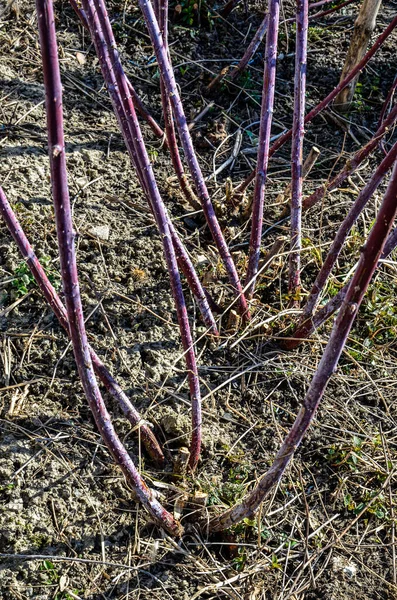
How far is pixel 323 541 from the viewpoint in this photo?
5.93ft

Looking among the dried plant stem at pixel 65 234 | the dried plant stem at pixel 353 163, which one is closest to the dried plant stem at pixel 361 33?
the dried plant stem at pixel 353 163

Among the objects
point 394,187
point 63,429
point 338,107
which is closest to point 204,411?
point 63,429

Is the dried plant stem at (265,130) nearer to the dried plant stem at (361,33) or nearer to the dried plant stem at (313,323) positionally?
the dried plant stem at (313,323)

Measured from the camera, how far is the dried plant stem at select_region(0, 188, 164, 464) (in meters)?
1.35

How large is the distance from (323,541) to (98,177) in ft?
4.92

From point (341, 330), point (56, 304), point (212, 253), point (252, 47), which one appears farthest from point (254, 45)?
point (341, 330)

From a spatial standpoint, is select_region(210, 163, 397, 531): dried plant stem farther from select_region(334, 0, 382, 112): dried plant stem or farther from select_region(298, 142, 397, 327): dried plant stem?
select_region(334, 0, 382, 112): dried plant stem

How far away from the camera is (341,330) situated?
1.18 meters

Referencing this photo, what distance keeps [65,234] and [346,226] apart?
3.03 feet

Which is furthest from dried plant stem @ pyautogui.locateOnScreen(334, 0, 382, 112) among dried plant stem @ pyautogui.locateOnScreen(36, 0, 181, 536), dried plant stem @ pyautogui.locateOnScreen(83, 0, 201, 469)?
dried plant stem @ pyautogui.locateOnScreen(36, 0, 181, 536)

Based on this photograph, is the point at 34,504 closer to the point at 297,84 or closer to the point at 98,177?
the point at 98,177

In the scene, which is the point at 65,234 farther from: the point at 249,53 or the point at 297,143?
the point at 249,53

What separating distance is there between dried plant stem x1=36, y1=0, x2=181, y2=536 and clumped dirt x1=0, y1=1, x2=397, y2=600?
24 cm

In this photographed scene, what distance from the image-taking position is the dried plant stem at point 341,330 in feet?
3.43
